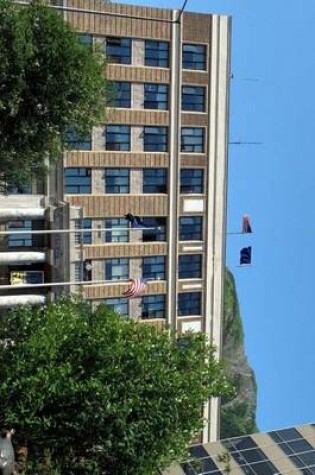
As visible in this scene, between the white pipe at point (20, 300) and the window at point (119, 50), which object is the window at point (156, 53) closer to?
the window at point (119, 50)

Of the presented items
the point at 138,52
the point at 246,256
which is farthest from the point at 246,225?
the point at 138,52

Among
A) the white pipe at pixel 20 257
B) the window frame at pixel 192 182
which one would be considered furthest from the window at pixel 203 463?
the window frame at pixel 192 182

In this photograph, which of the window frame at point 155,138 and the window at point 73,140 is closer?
the window at point 73,140

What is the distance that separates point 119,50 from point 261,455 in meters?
31.4

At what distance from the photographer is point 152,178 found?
44.6 metres

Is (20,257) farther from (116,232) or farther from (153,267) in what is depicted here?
(153,267)

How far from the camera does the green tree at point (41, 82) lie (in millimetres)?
29969

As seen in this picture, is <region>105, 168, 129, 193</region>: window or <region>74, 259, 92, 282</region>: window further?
<region>105, 168, 129, 193</region>: window

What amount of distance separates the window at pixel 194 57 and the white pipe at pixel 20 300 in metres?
17.8

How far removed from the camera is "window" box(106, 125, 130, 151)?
43.0 m

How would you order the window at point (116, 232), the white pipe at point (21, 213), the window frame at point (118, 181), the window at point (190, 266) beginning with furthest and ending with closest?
1. the window at point (190, 266)
2. the window at point (116, 232)
3. the window frame at point (118, 181)
4. the white pipe at point (21, 213)

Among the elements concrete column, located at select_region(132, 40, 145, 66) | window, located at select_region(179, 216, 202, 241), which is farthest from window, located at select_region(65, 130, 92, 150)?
window, located at select_region(179, 216, 202, 241)

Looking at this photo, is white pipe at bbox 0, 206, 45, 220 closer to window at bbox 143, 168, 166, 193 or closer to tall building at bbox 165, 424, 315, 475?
window at bbox 143, 168, 166, 193

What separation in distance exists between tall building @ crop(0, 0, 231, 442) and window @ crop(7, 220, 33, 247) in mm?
190
